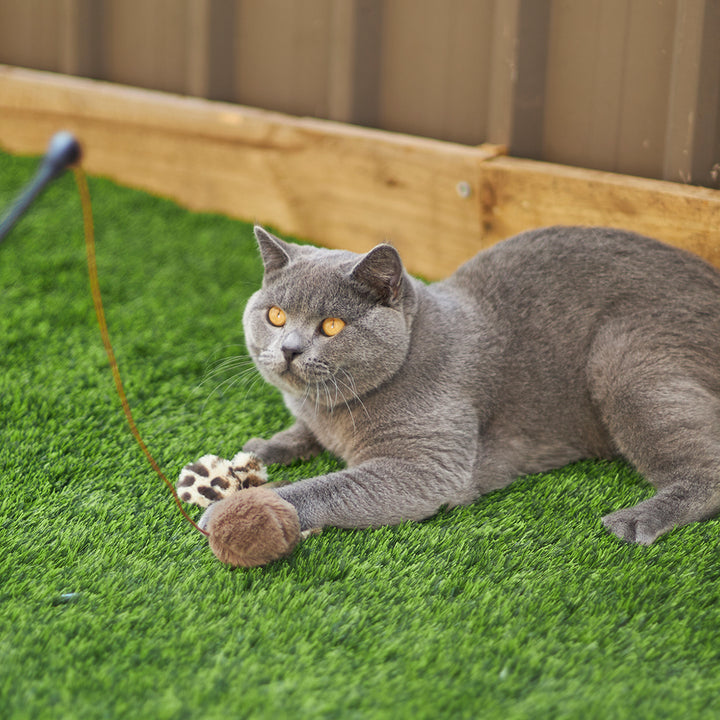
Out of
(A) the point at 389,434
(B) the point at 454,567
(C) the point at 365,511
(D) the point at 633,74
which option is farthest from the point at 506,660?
(D) the point at 633,74

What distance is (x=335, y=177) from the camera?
2.90 meters

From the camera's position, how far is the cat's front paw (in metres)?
1.71

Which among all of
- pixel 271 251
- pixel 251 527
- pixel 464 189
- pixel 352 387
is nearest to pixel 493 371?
pixel 352 387

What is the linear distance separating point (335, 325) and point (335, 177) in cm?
128

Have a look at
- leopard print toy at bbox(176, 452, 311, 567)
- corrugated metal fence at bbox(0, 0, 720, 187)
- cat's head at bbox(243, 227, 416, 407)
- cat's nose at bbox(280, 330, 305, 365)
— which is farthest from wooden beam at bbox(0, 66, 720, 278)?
leopard print toy at bbox(176, 452, 311, 567)

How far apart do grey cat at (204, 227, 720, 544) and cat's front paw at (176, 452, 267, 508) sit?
4.7 inches

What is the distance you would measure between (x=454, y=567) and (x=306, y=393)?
1.58 ft

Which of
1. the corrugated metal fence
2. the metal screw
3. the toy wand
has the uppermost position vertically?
the corrugated metal fence

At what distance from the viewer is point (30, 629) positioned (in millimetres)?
1303

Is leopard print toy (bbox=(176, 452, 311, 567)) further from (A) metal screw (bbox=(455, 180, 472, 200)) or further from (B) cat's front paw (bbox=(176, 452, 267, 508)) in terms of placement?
(A) metal screw (bbox=(455, 180, 472, 200))

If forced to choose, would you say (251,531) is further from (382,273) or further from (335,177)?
(335,177)

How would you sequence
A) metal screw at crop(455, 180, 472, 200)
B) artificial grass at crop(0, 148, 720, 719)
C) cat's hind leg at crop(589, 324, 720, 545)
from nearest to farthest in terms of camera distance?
artificial grass at crop(0, 148, 720, 719)
cat's hind leg at crop(589, 324, 720, 545)
metal screw at crop(455, 180, 472, 200)

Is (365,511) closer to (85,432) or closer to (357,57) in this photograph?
(85,432)

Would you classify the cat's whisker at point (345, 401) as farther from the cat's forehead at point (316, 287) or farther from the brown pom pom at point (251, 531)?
the brown pom pom at point (251, 531)
